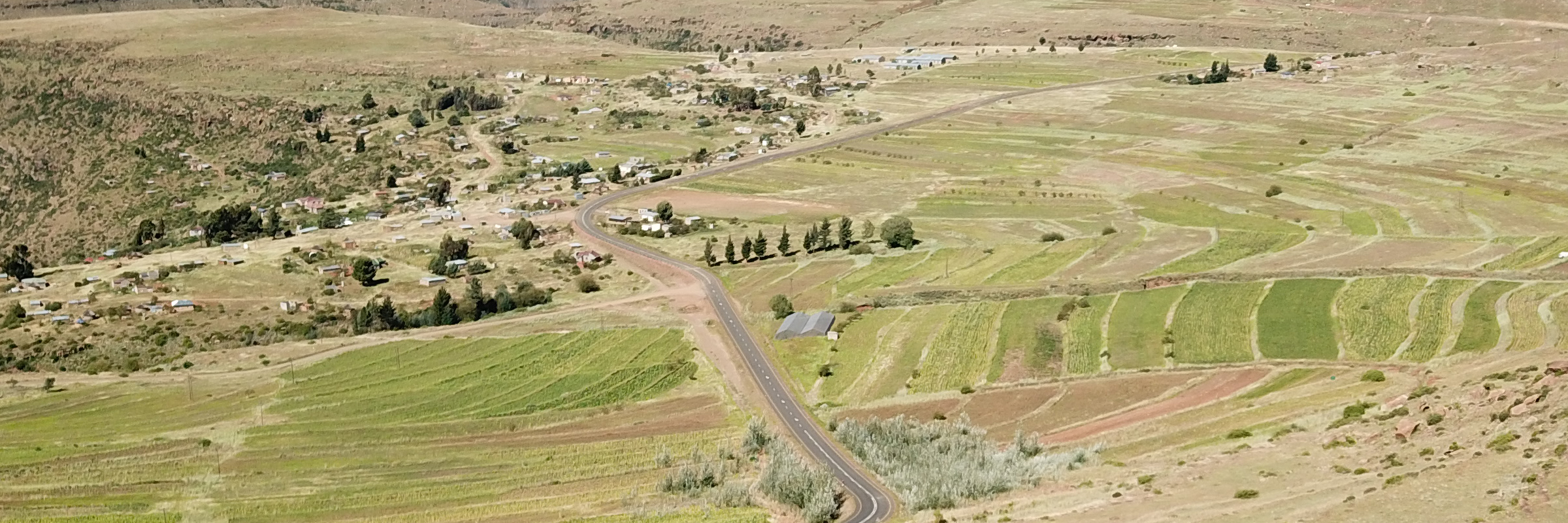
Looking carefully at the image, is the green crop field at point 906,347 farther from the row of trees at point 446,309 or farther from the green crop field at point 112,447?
the green crop field at point 112,447

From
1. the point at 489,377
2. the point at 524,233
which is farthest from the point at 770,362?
the point at 524,233

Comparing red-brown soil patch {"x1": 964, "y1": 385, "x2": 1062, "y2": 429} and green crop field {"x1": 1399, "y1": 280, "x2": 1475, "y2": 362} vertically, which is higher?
green crop field {"x1": 1399, "y1": 280, "x2": 1475, "y2": 362}

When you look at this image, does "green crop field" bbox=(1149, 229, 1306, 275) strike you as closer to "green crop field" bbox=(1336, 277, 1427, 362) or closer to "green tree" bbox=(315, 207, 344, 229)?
"green crop field" bbox=(1336, 277, 1427, 362)

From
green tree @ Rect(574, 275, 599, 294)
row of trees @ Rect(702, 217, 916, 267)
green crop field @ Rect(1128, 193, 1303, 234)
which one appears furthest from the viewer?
green crop field @ Rect(1128, 193, 1303, 234)

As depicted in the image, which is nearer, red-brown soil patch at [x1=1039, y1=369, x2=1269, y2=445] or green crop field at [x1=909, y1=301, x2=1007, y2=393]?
red-brown soil patch at [x1=1039, y1=369, x2=1269, y2=445]

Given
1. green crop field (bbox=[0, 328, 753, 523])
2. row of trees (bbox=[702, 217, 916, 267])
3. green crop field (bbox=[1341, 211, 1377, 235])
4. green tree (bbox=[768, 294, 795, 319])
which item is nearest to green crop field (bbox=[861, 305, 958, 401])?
green tree (bbox=[768, 294, 795, 319])

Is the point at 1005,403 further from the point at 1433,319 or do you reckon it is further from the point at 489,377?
the point at 489,377
